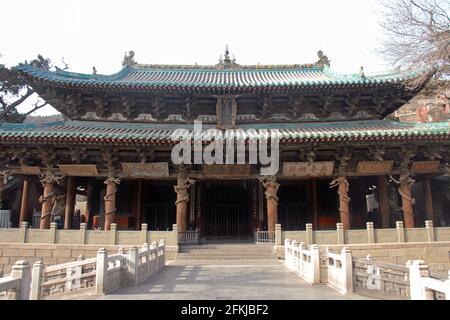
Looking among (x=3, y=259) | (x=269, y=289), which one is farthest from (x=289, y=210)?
(x=3, y=259)

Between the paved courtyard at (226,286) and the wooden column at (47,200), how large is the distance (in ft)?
22.6

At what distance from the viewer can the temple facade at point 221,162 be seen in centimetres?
1566

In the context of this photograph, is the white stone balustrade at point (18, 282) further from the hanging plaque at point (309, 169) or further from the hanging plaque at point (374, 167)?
the hanging plaque at point (374, 167)

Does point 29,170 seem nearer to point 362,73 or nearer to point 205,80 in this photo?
point 205,80

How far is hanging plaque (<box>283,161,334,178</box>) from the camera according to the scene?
628 inches

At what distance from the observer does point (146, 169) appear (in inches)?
637

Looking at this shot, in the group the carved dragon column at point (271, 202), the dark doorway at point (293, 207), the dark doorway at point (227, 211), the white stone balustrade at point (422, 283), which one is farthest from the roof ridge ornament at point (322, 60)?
the white stone balustrade at point (422, 283)

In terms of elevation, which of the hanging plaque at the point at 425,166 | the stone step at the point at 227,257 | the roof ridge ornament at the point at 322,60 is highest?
the roof ridge ornament at the point at 322,60

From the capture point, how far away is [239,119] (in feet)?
60.6

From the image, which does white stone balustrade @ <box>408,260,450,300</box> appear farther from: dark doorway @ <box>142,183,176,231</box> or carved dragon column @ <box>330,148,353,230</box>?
dark doorway @ <box>142,183,176,231</box>

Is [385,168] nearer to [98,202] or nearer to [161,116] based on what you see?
[161,116]

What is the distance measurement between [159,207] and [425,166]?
1348cm

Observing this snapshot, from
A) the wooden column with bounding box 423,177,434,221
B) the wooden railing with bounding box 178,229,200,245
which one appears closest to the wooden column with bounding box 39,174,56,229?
the wooden railing with bounding box 178,229,200,245

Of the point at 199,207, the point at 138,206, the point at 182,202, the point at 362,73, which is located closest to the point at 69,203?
the point at 138,206
